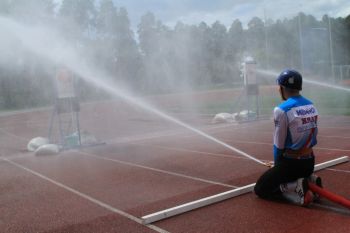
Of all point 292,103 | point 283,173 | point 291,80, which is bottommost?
point 283,173

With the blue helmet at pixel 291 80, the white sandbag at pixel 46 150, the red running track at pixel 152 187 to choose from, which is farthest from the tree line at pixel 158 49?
the blue helmet at pixel 291 80

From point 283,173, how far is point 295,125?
705 mm

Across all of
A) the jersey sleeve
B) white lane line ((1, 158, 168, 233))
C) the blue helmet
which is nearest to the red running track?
white lane line ((1, 158, 168, 233))

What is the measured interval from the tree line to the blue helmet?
8.82 meters

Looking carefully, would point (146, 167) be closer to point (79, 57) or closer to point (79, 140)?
point (79, 140)

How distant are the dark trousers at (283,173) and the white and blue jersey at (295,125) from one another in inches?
6.7

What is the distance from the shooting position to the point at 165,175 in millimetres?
7895

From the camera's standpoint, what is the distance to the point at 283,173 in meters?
5.57

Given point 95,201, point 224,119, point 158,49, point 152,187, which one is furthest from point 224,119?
point 95,201

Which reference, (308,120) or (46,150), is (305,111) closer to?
(308,120)

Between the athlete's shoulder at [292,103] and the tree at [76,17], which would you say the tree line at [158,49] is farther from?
the athlete's shoulder at [292,103]

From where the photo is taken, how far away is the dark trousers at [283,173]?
5.52m

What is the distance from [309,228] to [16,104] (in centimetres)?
3350

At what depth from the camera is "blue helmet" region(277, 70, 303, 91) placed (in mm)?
5550
